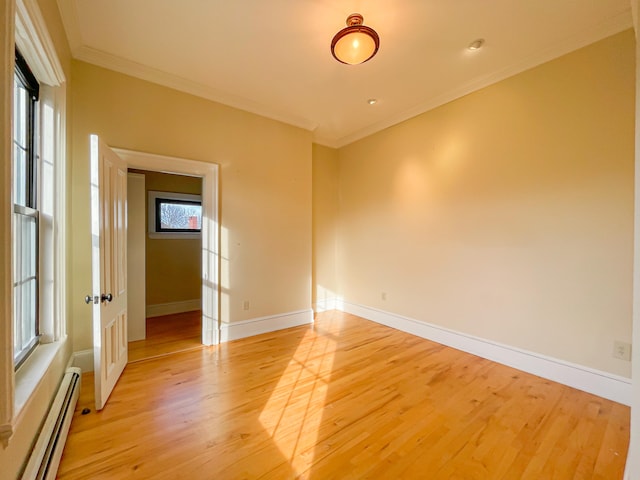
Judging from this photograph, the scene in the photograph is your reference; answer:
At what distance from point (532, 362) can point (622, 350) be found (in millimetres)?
651

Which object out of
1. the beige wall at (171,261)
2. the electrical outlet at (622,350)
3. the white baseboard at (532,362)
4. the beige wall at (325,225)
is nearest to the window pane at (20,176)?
the beige wall at (171,261)

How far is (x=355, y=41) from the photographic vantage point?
1.93 meters

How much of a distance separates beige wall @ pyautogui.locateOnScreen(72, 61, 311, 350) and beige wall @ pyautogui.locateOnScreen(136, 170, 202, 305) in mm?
1824

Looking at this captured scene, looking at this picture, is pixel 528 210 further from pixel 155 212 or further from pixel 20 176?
pixel 155 212

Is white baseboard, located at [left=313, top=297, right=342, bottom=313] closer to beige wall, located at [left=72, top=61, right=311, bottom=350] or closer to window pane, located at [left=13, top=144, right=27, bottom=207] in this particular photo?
beige wall, located at [left=72, top=61, right=311, bottom=350]

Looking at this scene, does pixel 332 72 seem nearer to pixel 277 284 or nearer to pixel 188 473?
pixel 277 284

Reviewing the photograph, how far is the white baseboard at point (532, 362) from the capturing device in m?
2.16

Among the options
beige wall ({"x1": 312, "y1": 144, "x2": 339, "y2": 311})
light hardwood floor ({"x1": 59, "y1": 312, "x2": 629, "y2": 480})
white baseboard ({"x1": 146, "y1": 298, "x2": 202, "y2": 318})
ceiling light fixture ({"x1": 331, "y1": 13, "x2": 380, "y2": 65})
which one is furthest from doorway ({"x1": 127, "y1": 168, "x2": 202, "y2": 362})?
ceiling light fixture ({"x1": 331, "y1": 13, "x2": 380, "y2": 65})

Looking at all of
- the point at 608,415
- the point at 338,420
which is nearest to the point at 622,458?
the point at 608,415

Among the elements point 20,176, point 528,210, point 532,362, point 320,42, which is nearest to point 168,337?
point 20,176

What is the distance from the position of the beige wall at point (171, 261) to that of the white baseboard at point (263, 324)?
191cm

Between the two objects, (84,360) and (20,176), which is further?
(84,360)

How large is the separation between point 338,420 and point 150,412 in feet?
4.58

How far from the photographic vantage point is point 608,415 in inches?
78.4
